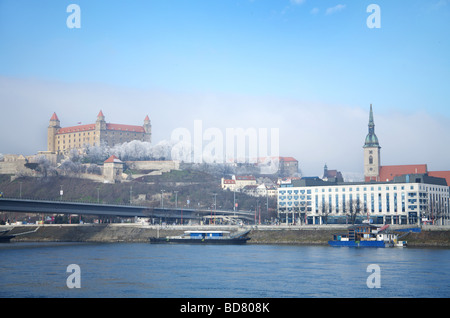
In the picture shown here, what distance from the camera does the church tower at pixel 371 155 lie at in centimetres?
12412

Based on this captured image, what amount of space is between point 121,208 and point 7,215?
42708mm

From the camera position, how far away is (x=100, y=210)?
313ft

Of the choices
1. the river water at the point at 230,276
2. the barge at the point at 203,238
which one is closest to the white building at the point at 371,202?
the barge at the point at 203,238

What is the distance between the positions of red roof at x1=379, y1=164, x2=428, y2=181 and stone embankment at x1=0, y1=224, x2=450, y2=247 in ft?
136

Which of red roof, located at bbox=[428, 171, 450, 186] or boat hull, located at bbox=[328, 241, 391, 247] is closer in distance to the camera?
boat hull, located at bbox=[328, 241, 391, 247]

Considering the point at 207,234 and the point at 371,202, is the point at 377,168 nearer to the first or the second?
the point at 371,202

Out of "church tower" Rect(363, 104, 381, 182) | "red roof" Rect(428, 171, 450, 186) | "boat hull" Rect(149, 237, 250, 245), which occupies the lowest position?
"boat hull" Rect(149, 237, 250, 245)

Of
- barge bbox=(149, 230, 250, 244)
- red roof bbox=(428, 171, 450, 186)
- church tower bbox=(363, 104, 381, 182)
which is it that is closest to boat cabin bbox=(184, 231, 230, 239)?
barge bbox=(149, 230, 250, 244)

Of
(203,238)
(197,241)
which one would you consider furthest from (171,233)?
(197,241)

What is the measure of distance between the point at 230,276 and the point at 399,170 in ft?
282

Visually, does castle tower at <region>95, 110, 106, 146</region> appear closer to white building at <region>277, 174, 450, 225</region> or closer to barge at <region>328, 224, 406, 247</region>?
white building at <region>277, 174, 450, 225</region>

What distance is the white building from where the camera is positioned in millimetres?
98875

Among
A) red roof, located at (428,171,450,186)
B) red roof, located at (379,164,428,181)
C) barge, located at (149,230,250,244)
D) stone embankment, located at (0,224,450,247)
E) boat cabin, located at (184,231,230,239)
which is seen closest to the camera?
stone embankment, located at (0,224,450,247)
